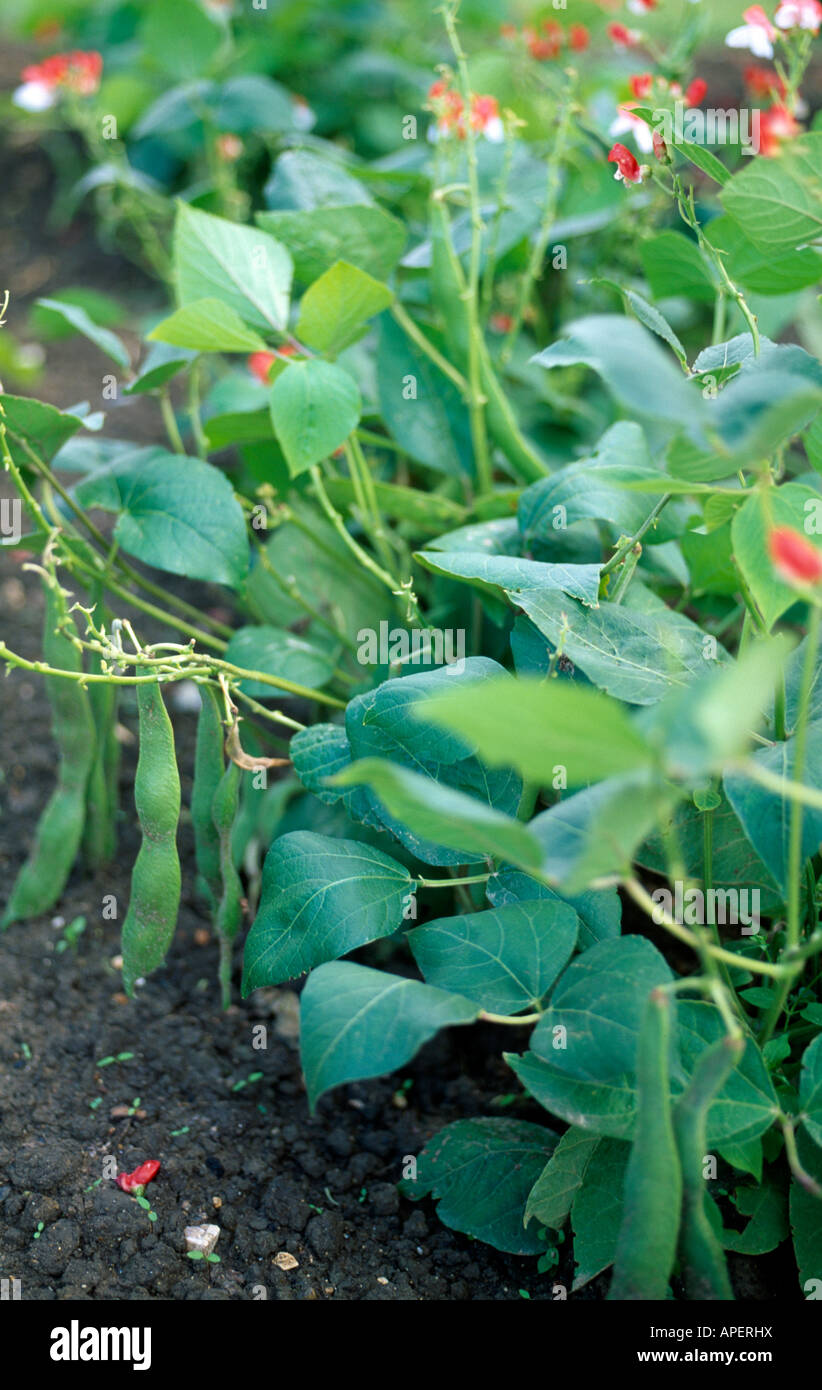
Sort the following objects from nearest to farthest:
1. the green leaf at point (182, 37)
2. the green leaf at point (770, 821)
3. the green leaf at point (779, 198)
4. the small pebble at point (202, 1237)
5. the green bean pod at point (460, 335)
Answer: the green leaf at point (770, 821)
the green leaf at point (779, 198)
the small pebble at point (202, 1237)
the green bean pod at point (460, 335)
the green leaf at point (182, 37)

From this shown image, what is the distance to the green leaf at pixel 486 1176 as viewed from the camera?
1189mm

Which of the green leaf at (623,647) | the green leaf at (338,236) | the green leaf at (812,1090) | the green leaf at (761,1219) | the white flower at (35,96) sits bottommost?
the green leaf at (761,1219)

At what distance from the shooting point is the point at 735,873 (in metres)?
1.21

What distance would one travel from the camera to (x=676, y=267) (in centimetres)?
158

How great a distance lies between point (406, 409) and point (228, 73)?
5.16ft

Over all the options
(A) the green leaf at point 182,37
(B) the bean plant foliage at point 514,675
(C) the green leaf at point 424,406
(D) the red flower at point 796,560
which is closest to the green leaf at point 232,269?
(B) the bean plant foliage at point 514,675

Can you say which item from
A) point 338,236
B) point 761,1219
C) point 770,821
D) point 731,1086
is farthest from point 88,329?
point 761,1219

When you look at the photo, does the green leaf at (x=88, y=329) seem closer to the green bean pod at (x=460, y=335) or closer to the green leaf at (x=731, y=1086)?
the green bean pod at (x=460, y=335)

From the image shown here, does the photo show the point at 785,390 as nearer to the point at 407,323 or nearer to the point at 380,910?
the point at 380,910

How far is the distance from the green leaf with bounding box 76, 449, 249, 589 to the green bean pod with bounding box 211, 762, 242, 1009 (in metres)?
0.26

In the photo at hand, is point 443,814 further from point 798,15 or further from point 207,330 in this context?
point 798,15

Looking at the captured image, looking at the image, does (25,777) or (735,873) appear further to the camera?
(25,777)

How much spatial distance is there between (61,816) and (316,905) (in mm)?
563
